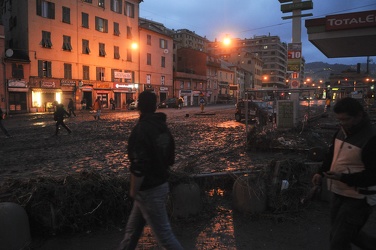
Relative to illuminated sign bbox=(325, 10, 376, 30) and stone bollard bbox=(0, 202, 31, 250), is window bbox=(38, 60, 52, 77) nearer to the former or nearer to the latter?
illuminated sign bbox=(325, 10, 376, 30)

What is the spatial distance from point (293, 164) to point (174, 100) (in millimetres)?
45154

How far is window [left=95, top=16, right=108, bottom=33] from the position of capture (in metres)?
45.9

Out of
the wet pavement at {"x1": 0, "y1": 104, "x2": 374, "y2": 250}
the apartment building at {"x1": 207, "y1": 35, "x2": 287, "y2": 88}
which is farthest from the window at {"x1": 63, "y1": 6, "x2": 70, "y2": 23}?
the apartment building at {"x1": 207, "y1": 35, "x2": 287, "y2": 88}

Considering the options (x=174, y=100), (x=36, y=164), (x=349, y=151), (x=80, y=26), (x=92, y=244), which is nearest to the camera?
(x=349, y=151)

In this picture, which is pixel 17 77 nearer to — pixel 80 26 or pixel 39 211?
pixel 80 26

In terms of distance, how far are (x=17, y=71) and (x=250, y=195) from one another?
3733 cm

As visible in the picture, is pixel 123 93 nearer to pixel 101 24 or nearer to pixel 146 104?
pixel 101 24

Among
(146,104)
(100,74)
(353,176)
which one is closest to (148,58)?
(100,74)

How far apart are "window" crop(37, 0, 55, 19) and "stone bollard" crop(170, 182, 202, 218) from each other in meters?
40.6

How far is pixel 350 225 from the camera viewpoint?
114 inches

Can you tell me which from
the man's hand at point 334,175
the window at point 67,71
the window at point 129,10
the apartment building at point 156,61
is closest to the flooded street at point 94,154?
the man's hand at point 334,175

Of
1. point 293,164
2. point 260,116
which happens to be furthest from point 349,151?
point 260,116

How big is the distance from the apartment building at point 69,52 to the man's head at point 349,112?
37401mm

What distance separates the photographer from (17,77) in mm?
35594
